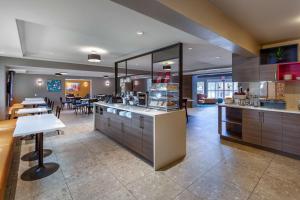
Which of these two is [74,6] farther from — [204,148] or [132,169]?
[204,148]

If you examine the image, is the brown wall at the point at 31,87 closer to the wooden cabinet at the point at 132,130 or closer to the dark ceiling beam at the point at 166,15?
the wooden cabinet at the point at 132,130

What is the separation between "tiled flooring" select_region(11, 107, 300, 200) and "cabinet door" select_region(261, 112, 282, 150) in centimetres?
23

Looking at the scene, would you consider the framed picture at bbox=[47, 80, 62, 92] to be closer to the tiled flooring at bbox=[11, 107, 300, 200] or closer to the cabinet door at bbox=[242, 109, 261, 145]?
the tiled flooring at bbox=[11, 107, 300, 200]

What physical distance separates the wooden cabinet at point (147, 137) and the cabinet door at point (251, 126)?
2474 mm

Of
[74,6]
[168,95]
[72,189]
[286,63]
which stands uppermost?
[74,6]

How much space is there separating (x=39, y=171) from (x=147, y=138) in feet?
6.23

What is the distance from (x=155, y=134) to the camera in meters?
2.65

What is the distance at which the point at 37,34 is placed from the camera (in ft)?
10.1

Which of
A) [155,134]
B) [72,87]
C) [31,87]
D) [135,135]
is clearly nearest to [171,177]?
[155,134]

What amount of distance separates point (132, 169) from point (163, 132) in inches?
33.2

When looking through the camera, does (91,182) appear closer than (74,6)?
No

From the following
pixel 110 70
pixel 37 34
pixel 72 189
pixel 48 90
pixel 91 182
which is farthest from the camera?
pixel 48 90

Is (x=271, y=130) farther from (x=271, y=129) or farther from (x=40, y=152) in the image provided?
(x=40, y=152)

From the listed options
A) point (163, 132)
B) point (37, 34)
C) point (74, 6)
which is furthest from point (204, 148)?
point (37, 34)
